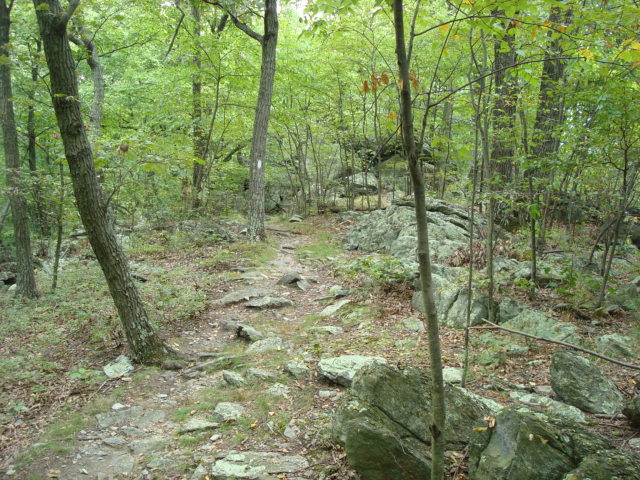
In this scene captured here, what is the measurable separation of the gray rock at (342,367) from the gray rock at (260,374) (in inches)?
23.0

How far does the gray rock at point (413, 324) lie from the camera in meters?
5.98

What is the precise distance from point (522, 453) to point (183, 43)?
12442 mm

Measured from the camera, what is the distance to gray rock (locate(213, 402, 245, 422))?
4156 mm

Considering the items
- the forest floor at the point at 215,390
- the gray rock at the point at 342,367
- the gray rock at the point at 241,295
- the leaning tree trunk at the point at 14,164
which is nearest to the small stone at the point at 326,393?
the forest floor at the point at 215,390

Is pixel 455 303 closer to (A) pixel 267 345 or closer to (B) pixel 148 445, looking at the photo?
(A) pixel 267 345

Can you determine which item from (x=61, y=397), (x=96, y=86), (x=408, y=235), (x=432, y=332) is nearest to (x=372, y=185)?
(x=408, y=235)

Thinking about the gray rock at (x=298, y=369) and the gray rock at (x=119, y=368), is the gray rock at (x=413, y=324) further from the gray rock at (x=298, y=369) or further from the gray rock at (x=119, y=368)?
the gray rock at (x=119, y=368)

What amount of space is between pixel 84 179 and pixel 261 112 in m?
6.98

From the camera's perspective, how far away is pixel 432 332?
2.01m

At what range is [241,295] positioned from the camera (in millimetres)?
7891

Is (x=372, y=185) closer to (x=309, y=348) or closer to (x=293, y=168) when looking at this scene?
(x=293, y=168)

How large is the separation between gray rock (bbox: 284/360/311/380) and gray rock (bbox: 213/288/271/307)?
2.90 meters

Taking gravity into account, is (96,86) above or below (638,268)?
above

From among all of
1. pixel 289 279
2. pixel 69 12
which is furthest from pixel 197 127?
pixel 69 12
